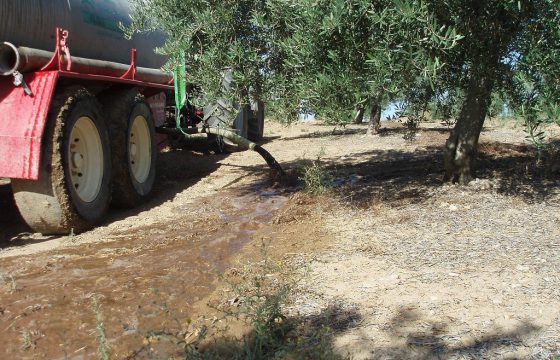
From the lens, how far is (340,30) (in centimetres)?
456

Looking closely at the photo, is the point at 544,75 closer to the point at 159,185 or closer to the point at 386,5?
the point at 386,5

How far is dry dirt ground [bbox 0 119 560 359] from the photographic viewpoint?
3311 mm

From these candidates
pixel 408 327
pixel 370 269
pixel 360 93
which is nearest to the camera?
pixel 408 327

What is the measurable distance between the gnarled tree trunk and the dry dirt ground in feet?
0.88

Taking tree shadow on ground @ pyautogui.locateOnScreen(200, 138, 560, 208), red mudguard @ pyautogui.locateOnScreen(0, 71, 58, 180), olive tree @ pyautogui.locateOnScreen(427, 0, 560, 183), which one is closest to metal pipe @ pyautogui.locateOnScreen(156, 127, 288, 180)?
tree shadow on ground @ pyautogui.locateOnScreen(200, 138, 560, 208)

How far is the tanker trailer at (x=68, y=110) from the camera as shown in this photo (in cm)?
507

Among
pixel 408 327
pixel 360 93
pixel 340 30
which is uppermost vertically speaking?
pixel 340 30

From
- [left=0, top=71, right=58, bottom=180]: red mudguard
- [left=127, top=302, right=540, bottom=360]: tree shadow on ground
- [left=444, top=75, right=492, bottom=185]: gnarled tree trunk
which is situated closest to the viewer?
[left=127, top=302, right=540, bottom=360]: tree shadow on ground

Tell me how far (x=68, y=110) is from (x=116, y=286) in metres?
2.15

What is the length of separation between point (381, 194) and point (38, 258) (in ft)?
12.8

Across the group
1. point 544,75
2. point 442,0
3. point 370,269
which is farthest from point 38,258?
point 544,75

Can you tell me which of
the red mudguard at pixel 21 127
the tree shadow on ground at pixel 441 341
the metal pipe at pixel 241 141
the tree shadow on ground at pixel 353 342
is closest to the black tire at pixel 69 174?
the red mudguard at pixel 21 127

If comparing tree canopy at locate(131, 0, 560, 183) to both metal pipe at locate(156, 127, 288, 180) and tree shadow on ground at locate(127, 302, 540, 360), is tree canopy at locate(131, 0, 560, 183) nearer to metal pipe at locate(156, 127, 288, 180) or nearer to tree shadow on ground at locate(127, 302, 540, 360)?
metal pipe at locate(156, 127, 288, 180)

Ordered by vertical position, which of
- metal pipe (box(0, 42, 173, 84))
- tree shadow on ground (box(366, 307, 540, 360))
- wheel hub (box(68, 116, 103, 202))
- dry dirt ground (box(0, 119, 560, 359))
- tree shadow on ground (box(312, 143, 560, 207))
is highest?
metal pipe (box(0, 42, 173, 84))
